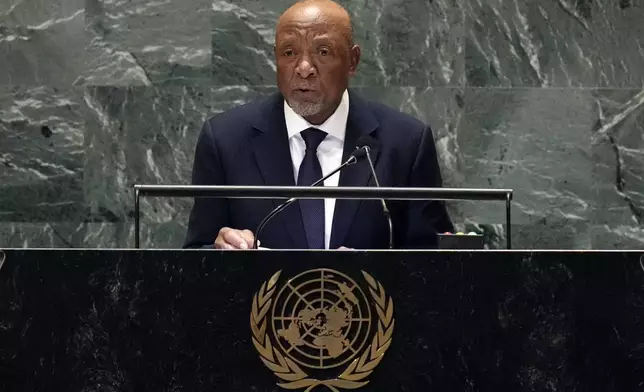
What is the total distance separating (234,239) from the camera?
3562 mm

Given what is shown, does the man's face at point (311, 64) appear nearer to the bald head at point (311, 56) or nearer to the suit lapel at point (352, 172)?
the bald head at point (311, 56)

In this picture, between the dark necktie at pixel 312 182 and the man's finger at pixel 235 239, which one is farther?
the dark necktie at pixel 312 182

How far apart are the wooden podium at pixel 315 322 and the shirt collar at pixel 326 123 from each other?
4.82ft

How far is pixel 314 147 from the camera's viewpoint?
14.0 ft

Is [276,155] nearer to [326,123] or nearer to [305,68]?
[326,123]

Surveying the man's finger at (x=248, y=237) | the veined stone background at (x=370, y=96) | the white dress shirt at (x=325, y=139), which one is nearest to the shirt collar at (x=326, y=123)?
the white dress shirt at (x=325, y=139)

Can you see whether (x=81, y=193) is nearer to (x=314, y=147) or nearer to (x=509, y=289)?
(x=314, y=147)

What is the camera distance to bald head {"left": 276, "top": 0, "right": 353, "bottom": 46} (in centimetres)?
429

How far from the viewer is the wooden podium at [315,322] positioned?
2.88m

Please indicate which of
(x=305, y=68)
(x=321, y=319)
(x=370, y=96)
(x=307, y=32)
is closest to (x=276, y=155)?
(x=305, y=68)

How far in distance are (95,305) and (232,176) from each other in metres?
1.44

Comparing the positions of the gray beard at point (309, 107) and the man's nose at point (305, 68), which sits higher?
the man's nose at point (305, 68)

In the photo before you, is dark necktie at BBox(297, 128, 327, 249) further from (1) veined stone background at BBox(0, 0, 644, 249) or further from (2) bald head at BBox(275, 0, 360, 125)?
(1) veined stone background at BBox(0, 0, 644, 249)

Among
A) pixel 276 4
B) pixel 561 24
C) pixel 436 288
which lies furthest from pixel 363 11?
pixel 436 288
